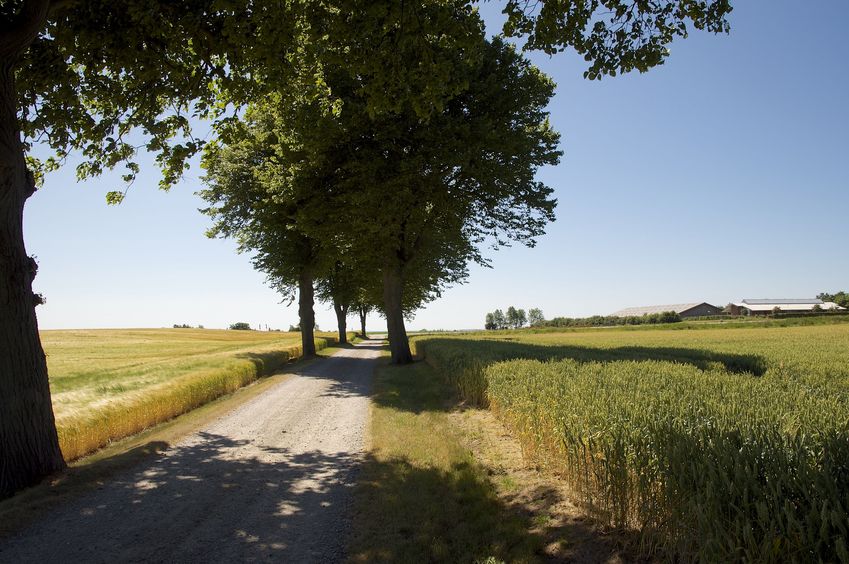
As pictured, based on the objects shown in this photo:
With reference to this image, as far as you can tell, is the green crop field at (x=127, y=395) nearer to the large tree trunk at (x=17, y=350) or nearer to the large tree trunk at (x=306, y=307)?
the large tree trunk at (x=17, y=350)

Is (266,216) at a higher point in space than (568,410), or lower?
higher

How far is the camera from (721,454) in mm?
3666

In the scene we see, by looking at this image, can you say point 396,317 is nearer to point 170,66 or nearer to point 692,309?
point 170,66

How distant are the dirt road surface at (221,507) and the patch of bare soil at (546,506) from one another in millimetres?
2258

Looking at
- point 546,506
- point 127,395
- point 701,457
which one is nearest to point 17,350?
point 127,395

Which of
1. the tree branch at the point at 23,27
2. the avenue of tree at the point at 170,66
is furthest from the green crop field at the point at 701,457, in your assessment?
the tree branch at the point at 23,27

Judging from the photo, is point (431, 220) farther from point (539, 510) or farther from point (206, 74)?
point (539, 510)

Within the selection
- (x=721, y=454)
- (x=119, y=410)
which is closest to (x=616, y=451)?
(x=721, y=454)

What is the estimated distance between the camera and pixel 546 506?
234 inches

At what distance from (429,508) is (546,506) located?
1507 millimetres

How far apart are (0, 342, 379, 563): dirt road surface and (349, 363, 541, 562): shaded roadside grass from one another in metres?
0.34

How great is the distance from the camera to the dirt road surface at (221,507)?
511 cm

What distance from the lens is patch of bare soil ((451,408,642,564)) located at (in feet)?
15.3

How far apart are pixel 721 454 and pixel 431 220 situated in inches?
792
